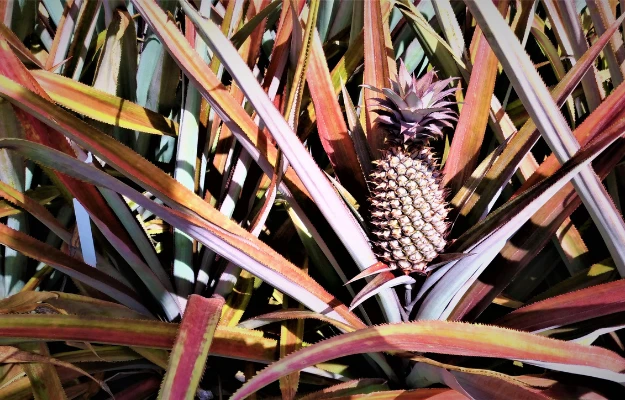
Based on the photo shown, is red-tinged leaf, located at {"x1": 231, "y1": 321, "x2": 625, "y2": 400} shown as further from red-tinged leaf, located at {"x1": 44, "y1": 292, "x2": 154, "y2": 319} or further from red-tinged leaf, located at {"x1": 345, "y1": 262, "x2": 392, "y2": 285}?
red-tinged leaf, located at {"x1": 44, "y1": 292, "x2": 154, "y2": 319}

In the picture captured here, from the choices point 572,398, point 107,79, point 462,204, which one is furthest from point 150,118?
point 572,398

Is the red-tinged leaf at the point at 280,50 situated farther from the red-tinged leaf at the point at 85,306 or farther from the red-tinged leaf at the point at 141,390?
the red-tinged leaf at the point at 141,390

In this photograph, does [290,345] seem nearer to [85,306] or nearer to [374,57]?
[85,306]

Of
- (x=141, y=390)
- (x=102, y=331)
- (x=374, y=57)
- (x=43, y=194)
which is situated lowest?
(x=141, y=390)

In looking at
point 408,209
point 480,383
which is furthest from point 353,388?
point 408,209

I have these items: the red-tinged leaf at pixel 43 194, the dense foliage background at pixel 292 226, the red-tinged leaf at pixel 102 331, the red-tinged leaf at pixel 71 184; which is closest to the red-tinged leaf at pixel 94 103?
the dense foliage background at pixel 292 226

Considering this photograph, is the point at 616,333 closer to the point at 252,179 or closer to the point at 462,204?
the point at 462,204

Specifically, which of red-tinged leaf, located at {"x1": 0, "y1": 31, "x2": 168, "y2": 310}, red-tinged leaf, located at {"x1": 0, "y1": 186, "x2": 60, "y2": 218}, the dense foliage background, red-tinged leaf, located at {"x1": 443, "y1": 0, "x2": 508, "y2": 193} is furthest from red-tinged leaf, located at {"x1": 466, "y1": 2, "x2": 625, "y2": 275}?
red-tinged leaf, located at {"x1": 0, "y1": 186, "x2": 60, "y2": 218}
